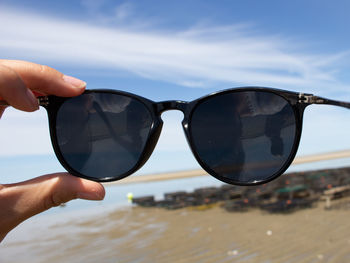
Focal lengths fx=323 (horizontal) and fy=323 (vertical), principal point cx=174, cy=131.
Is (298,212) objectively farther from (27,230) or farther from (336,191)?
(27,230)

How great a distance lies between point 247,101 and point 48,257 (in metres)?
5.87

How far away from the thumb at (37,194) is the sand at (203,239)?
449 cm

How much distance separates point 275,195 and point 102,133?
27.0 feet

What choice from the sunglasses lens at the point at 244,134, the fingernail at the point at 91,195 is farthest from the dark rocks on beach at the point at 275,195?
the fingernail at the point at 91,195

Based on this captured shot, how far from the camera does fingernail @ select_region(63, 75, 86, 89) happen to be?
1253mm

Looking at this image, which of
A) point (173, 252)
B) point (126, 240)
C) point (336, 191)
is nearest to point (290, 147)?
point (173, 252)

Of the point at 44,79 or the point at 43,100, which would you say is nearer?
the point at 44,79

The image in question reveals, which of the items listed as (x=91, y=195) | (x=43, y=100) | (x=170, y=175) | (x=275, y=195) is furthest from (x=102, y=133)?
(x=170, y=175)

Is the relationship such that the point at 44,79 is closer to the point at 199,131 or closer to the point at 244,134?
the point at 199,131

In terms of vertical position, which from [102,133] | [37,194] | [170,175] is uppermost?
→ [102,133]

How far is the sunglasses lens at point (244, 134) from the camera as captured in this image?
155 cm

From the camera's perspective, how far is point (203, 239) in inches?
249

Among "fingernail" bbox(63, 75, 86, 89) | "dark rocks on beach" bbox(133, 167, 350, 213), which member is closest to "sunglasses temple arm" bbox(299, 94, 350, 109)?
"fingernail" bbox(63, 75, 86, 89)

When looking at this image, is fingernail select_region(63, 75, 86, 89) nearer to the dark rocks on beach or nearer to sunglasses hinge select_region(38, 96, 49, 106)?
sunglasses hinge select_region(38, 96, 49, 106)
